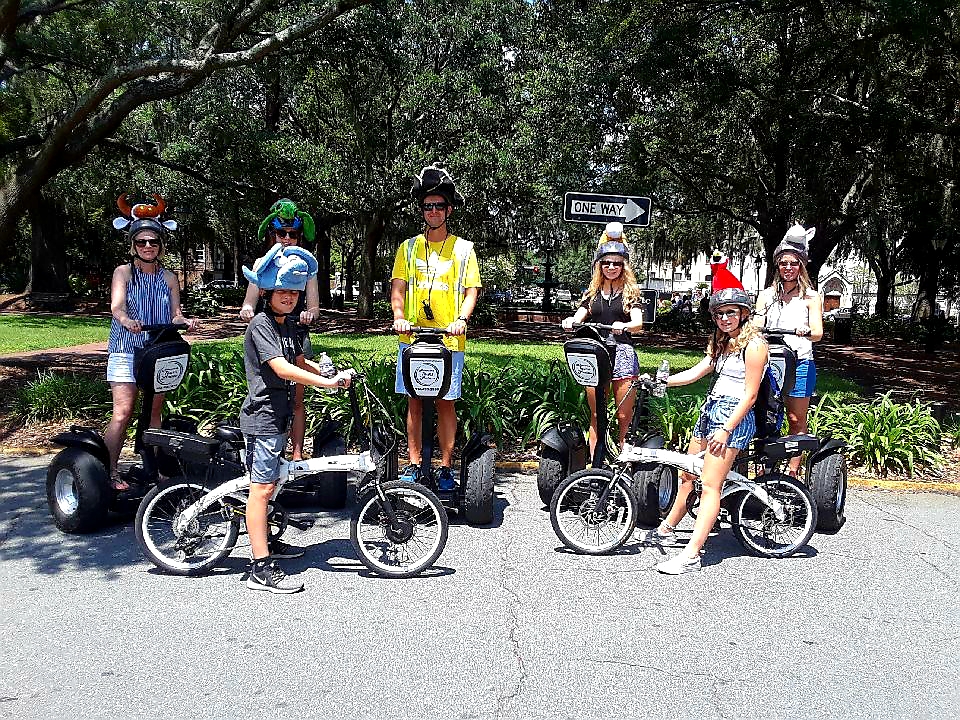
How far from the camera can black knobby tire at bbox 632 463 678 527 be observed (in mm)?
5305

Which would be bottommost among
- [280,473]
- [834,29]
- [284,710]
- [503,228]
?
[284,710]

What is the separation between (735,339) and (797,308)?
4.21 feet

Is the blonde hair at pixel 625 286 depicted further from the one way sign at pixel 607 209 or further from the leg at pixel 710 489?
the leg at pixel 710 489

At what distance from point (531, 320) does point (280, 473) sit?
76.6 feet

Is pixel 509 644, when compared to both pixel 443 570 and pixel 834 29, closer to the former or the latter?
pixel 443 570

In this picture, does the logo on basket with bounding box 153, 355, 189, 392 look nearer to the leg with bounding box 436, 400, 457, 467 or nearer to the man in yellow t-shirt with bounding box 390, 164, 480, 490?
the man in yellow t-shirt with bounding box 390, 164, 480, 490

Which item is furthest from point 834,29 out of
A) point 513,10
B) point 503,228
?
point 503,228

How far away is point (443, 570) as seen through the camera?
478 cm

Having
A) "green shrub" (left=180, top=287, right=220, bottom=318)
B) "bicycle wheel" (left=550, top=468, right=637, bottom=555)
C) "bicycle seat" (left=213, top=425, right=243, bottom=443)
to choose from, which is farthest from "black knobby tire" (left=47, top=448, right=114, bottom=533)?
"green shrub" (left=180, top=287, right=220, bottom=318)

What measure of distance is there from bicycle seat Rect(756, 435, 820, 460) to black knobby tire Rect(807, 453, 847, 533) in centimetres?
20

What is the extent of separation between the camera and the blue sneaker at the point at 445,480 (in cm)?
550

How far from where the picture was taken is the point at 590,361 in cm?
519

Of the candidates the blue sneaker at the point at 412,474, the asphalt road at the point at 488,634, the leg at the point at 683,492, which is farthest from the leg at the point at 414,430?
the leg at the point at 683,492

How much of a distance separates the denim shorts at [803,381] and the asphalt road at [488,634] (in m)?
1.08
